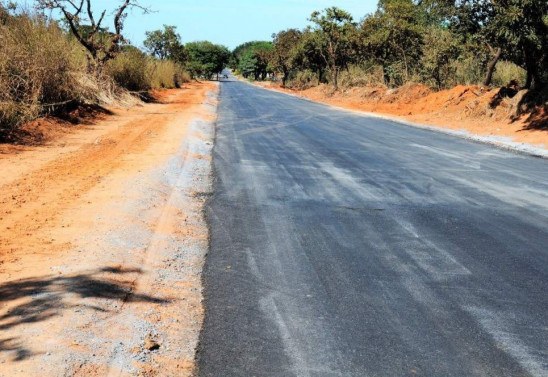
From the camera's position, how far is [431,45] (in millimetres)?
31656

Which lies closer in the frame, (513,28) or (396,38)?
(513,28)

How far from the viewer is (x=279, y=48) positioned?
7638 cm

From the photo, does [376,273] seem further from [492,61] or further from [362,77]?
[362,77]

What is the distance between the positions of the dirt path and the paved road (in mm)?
337

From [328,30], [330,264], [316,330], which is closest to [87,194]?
[330,264]

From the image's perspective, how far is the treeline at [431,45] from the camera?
1805cm

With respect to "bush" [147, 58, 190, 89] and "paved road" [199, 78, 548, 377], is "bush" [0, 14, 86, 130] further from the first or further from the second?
"bush" [147, 58, 190, 89]

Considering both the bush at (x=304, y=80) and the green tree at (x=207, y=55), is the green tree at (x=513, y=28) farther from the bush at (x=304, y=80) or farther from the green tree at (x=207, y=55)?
the green tree at (x=207, y=55)

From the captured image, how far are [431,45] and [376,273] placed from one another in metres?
29.2

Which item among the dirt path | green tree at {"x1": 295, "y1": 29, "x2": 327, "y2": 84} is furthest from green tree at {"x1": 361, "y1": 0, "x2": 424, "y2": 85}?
the dirt path

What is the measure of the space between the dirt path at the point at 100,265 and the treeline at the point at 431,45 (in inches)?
527

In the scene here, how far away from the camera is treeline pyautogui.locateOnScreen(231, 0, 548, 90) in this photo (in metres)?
18.0

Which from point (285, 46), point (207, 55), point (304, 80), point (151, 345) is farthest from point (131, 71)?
point (207, 55)

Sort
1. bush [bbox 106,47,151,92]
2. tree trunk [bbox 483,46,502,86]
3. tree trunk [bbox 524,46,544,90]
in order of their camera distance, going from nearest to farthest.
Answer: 1. tree trunk [bbox 524,46,544,90]
2. tree trunk [bbox 483,46,502,86]
3. bush [bbox 106,47,151,92]
